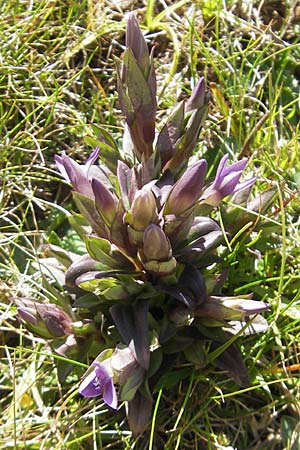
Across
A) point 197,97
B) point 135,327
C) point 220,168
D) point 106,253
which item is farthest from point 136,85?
point 135,327

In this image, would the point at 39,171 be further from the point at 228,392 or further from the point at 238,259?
the point at 228,392

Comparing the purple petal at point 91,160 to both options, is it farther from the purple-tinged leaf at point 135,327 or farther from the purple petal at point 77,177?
the purple-tinged leaf at point 135,327

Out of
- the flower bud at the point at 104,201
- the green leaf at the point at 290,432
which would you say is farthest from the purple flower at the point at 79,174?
the green leaf at the point at 290,432

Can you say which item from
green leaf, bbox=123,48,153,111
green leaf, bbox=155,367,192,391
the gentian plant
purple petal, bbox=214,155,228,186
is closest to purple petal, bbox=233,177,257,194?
the gentian plant

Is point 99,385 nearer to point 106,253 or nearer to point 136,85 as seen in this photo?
point 106,253

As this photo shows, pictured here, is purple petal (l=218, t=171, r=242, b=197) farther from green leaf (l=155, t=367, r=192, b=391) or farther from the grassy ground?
green leaf (l=155, t=367, r=192, b=391)
